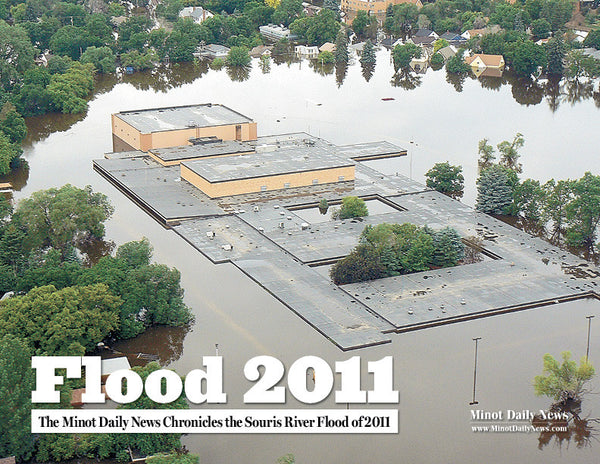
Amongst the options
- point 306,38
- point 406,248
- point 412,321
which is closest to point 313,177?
point 406,248

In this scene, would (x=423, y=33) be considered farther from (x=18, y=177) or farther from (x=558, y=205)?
(x=558, y=205)

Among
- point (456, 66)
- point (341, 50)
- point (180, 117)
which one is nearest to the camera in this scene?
point (180, 117)

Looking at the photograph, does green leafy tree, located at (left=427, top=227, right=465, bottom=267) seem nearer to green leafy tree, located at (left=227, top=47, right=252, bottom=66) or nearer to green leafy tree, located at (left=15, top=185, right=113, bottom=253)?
green leafy tree, located at (left=15, top=185, right=113, bottom=253)

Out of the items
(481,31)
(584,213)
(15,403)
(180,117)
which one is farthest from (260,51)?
(15,403)

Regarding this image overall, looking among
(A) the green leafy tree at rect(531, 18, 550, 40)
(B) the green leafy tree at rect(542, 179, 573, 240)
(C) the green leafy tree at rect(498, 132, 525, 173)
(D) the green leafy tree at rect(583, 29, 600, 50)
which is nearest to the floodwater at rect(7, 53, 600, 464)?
(C) the green leafy tree at rect(498, 132, 525, 173)

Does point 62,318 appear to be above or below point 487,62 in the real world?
below

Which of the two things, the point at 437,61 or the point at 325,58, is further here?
the point at 325,58

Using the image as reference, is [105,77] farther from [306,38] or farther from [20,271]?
[20,271]
